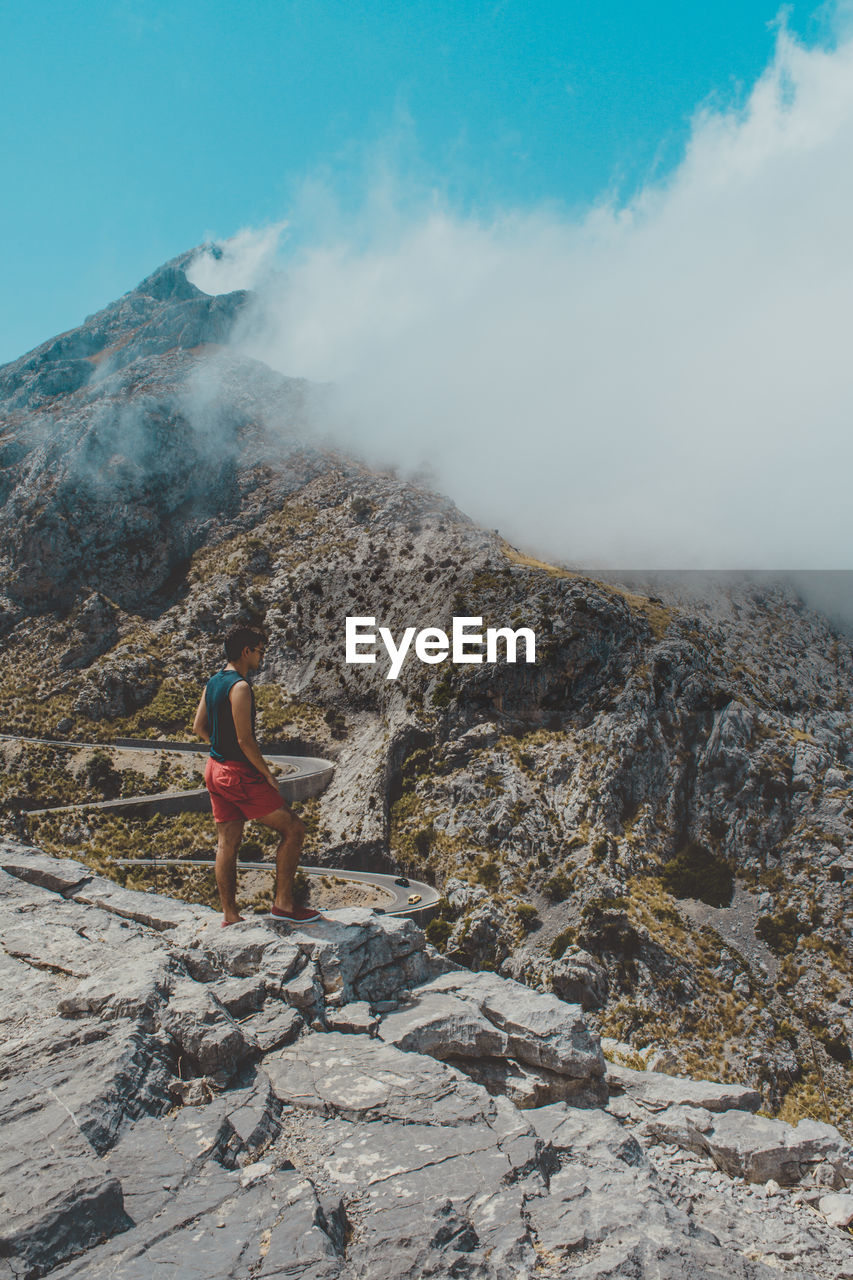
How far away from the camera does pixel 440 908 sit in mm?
54594

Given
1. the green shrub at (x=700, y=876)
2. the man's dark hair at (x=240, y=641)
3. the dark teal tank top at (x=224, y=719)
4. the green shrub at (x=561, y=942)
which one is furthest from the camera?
the green shrub at (x=700, y=876)

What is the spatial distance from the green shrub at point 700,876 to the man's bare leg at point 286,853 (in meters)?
50.9

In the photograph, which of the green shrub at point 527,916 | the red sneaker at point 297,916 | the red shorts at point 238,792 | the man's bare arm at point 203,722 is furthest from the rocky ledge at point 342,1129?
the green shrub at point 527,916

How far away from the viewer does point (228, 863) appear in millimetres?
13250

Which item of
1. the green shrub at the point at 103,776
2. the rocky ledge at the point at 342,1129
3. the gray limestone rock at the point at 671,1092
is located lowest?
the green shrub at the point at 103,776

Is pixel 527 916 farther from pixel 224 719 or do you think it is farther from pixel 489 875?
pixel 224 719

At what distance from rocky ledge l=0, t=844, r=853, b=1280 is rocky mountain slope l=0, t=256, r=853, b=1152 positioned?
5.89 m

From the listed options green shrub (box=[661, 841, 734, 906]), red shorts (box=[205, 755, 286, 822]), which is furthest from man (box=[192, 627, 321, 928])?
green shrub (box=[661, 841, 734, 906])

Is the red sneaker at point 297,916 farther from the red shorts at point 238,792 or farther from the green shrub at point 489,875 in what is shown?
the green shrub at point 489,875

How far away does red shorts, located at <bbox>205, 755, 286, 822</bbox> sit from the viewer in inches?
498

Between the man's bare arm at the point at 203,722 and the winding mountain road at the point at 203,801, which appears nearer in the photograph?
the man's bare arm at the point at 203,722

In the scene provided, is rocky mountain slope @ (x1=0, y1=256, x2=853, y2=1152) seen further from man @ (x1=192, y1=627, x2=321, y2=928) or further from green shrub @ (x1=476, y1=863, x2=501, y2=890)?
man @ (x1=192, y1=627, x2=321, y2=928)

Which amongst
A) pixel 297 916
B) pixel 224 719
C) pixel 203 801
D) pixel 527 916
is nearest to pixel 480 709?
pixel 527 916

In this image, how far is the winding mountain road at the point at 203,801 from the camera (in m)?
57.0
